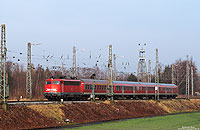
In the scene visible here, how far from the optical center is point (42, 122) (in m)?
35.1

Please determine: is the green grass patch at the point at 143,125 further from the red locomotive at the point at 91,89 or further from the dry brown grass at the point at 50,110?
the red locomotive at the point at 91,89

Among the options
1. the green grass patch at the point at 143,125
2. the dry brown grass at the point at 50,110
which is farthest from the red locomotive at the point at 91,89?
the green grass patch at the point at 143,125

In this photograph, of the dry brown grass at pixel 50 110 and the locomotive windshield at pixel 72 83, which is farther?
the locomotive windshield at pixel 72 83

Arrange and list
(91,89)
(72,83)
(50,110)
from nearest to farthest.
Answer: (50,110)
(72,83)
(91,89)

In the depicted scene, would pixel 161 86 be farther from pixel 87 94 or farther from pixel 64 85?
pixel 64 85

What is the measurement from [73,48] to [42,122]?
26486 mm

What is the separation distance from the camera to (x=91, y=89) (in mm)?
57000

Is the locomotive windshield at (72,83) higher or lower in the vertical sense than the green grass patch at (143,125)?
higher

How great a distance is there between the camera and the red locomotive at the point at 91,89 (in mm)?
50719

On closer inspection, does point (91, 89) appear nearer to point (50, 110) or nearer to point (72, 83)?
point (72, 83)

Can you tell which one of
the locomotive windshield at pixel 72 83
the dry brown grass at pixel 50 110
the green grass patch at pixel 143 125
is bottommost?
the green grass patch at pixel 143 125

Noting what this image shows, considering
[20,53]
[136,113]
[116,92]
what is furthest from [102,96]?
[20,53]

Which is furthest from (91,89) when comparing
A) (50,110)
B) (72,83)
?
(50,110)

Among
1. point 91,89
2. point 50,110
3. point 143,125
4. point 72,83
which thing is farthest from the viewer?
point 91,89
